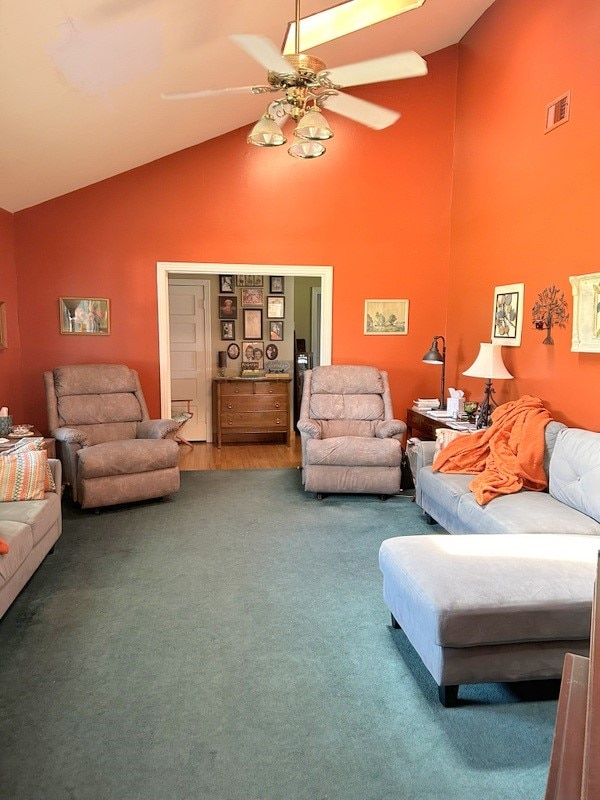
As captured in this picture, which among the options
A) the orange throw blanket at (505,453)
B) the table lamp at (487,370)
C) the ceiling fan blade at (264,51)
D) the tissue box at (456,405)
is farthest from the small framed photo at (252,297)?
the ceiling fan blade at (264,51)

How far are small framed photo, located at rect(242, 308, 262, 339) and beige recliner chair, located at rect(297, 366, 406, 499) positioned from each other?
1963 mm

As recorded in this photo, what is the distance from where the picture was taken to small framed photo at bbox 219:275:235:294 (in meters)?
6.65

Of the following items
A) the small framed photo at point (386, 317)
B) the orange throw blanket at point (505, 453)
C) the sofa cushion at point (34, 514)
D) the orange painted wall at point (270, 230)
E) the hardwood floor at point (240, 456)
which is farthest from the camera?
the hardwood floor at point (240, 456)

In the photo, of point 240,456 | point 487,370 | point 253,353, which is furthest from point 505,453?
point 253,353

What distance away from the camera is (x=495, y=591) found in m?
Result: 1.96

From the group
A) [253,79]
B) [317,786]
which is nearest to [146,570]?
[317,786]

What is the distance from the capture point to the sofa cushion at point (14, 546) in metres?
2.36

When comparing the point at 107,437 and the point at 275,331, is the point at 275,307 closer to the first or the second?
the point at 275,331

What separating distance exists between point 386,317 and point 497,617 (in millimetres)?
3942

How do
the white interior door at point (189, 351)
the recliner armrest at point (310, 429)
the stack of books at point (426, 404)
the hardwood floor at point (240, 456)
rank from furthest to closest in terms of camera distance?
1. the white interior door at point (189, 351)
2. the hardwood floor at point (240, 456)
3. the stack of books at point (426, 404)
4. the recliner armrest at point (310, 429)

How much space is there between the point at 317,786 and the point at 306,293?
22.0ft

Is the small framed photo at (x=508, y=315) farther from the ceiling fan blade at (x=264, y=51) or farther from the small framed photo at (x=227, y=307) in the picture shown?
the small framed photo at (x=227, y=307)

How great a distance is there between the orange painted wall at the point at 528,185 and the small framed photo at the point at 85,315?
341cm

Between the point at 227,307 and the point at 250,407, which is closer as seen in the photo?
the point at 250,407
